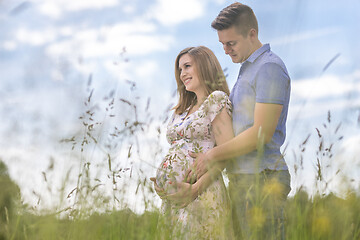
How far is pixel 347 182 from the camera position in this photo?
8.08 ft

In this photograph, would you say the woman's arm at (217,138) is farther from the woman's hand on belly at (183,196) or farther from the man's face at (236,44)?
the man's face at (236,44)

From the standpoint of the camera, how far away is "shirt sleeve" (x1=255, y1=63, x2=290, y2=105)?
2672mm

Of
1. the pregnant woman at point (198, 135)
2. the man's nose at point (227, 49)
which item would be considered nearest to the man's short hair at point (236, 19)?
the man's nose at point (227, 49)

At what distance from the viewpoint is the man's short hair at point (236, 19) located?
3.12 meters

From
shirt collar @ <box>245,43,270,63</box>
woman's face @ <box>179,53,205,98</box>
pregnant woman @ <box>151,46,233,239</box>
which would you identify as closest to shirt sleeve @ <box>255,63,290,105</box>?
shirt collar @ <box>245,43,270,63</box>

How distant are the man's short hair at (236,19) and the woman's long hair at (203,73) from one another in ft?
1.09

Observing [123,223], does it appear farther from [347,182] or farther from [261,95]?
[347,182]

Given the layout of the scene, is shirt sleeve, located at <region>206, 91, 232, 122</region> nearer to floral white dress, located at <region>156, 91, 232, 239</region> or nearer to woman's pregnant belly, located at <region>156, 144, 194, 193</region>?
floral white dress, located at <region>156, 91, 232, 239</region>

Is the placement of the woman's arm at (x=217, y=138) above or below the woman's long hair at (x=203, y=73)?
below

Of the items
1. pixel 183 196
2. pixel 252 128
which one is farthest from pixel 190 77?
pixel 183 196

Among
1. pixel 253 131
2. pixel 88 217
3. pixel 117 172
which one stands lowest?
pixel 88 217

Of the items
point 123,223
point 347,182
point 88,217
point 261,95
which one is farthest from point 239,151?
point 88,217

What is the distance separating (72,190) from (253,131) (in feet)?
4.12

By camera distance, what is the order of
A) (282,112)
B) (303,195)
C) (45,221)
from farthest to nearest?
(282,112) → (303,195) → (45,221)
